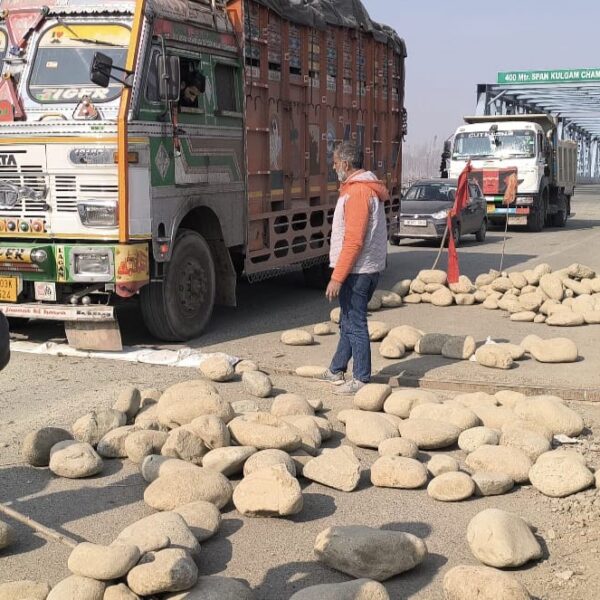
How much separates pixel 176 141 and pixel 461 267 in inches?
353

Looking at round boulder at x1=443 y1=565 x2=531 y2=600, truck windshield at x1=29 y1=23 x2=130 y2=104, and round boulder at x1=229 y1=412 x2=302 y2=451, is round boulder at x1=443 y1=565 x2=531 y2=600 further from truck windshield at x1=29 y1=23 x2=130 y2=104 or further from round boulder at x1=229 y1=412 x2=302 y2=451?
truck windshield at x1=29 y1=23 x2=130 y2=104

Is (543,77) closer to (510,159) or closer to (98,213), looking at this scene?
(510,159)

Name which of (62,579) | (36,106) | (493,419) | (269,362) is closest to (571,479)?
(493,419)

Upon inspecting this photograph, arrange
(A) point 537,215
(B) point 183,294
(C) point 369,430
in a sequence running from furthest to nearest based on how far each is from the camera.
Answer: (A) point 537,215
(B) point 183,294
(C) point 369,430

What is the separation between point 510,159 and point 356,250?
64.3ft

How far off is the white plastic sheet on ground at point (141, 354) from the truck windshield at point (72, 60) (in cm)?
228

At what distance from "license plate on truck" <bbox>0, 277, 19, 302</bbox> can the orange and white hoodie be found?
3.19 meters

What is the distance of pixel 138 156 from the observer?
27.6 feet

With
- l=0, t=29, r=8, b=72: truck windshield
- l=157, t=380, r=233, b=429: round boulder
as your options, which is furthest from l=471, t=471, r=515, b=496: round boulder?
l=0, t=29, r=8, b=72: truck windshield

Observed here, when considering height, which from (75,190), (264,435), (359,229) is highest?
(75,190)

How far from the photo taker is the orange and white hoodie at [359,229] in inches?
283

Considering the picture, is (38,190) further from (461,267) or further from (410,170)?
(410,170)

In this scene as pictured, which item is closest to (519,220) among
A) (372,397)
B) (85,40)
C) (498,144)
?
(498,144)

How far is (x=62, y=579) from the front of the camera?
4.14 meters
